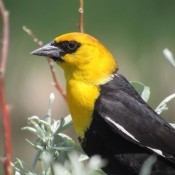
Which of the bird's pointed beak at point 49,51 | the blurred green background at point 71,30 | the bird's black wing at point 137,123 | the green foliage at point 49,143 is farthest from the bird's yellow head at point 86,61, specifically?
the blurred green background at point 71,30

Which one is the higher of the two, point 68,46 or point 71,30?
point 68,46

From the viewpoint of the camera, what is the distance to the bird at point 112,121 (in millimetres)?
2494

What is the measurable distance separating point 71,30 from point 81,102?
9.35 ft

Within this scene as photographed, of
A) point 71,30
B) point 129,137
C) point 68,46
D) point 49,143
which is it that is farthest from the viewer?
point 71,30

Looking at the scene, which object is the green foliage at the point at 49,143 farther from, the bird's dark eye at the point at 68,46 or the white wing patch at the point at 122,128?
the bird's dark eye at the point at 68,46

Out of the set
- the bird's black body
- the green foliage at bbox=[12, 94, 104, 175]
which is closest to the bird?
the bird's black body

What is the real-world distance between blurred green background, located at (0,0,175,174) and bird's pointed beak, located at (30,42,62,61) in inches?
106

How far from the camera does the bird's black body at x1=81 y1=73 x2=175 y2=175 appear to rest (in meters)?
2.49

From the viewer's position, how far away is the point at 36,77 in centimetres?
565

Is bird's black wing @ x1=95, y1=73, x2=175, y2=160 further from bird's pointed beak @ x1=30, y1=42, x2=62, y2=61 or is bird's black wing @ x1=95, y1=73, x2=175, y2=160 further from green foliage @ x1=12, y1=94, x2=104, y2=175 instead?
green foliage @ x1=12, y1=94, x2=104, y2=175

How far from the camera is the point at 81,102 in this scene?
2584 mm

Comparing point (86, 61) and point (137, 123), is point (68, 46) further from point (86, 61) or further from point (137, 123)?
point (137, 123)

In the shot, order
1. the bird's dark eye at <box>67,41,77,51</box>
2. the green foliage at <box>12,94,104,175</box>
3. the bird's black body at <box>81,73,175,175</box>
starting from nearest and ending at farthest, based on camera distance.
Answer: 1. the green foliage at <box>12,94,104,175</box>
2. the bird's black body at <box>81,73,175,175</box>
3. the bird's dark eye at <box>67,41,77,51</box>

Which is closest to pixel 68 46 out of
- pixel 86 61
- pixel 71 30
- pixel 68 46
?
pixel 68 46
